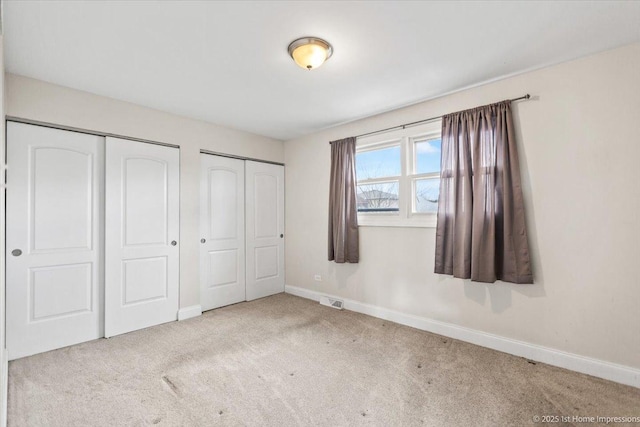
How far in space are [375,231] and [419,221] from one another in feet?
1.95

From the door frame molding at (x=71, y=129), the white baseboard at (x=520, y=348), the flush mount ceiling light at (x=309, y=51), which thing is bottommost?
the white baseboard at (x=520, y=348)

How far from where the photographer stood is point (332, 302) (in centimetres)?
414

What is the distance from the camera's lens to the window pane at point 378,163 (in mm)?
3628

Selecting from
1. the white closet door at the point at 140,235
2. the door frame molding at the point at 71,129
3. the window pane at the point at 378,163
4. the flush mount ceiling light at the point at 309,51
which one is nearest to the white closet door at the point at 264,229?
the white closet door at the point at 140,235

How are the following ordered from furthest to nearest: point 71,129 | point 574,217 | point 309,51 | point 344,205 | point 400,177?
point 344,205
point 400,177
point 71,129
point 574,217
point 309,51

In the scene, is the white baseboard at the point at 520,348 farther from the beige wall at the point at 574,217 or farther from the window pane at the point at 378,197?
the window pane at the point at 378,197

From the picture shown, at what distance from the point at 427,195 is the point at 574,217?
50.1 inches

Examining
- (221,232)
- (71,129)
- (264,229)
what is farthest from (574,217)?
(71,129)

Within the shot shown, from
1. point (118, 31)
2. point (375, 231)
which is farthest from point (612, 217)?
point (118, 31)

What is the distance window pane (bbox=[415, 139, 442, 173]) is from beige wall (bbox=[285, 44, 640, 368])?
13.8 inches

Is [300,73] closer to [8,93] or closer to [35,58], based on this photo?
[35,58]

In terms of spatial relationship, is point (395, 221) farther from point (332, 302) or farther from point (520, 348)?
point (520, 348)

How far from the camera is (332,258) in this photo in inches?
161

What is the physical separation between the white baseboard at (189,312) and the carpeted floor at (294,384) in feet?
1.51
